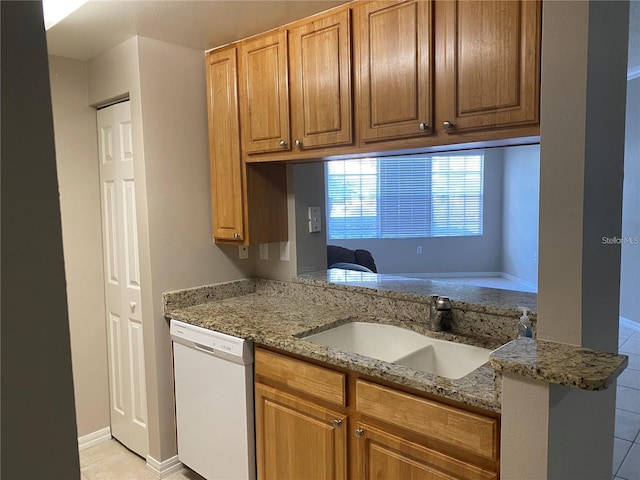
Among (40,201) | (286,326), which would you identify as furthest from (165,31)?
(40,201)

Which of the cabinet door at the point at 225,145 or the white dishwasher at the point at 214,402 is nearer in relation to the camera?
the white dishwasher at the point at 214,402

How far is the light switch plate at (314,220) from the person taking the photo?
270 cm

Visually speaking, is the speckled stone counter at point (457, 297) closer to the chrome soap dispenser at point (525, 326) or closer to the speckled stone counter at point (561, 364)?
the chrome soap dispenser at point (525, 326)

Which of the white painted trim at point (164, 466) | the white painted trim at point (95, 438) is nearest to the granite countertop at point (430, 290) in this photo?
the white painted trim at point (164, 466)

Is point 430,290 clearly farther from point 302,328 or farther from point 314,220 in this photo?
point 314,220

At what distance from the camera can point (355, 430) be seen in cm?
171

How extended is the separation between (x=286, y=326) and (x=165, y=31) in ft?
5.02

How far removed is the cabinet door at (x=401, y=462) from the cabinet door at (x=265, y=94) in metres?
1.33

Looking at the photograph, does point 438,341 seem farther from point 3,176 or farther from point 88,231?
point 88,231

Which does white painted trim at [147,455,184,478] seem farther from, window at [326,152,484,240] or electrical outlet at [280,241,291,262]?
window at [326,152,484,240]

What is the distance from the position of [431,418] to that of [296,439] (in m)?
0.69

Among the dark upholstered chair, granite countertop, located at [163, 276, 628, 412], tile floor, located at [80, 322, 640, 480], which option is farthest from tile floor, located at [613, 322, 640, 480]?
the dark upholstered chair

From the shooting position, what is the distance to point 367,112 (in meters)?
1.90

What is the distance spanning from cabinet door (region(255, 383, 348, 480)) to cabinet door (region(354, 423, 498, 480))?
0.29 feet
